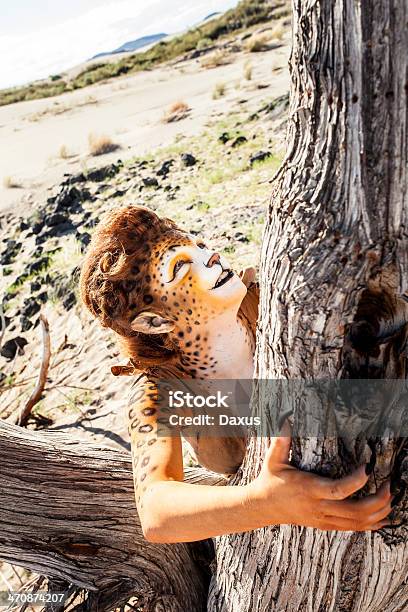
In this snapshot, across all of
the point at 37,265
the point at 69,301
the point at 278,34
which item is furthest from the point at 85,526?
the point at 278,34

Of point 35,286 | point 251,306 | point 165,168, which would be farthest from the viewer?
point 165,168

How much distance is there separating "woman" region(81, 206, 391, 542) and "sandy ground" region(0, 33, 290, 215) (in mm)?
10200

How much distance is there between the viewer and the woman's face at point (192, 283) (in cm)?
181

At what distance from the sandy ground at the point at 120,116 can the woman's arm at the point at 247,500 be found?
34.8ft

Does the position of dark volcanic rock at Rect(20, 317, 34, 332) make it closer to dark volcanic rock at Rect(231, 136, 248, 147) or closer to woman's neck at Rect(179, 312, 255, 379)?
dark volcanic rock at Rect(231, 136, 248, 147)

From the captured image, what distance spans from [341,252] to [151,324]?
26.4 inches

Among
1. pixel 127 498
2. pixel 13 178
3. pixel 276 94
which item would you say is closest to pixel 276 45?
pixel 276 94

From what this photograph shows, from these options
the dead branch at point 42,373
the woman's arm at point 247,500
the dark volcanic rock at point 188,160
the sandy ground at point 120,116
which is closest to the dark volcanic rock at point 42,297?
the dead branch at point 42,373

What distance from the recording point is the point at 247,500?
4.45 ft

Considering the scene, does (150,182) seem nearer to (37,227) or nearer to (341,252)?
(37,227)

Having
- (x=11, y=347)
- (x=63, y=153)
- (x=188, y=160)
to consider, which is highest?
(x=188, y=160)

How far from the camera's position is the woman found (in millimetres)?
1521

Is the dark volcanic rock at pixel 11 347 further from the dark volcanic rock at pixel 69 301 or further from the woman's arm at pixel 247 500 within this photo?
the woman's arm at pixel 247 500

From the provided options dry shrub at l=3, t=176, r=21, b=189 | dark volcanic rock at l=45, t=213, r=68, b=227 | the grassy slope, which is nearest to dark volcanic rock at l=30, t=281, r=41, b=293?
dark volcanic rock at l=45, t=213, r=68, b=227
